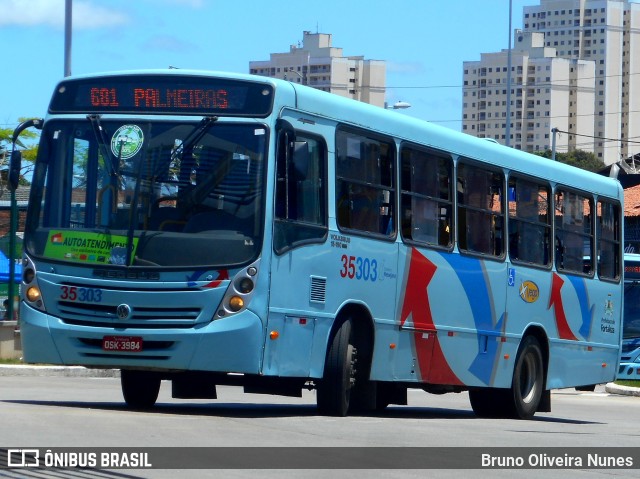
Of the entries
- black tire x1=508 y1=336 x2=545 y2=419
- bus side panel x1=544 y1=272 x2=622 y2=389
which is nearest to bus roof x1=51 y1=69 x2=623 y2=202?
bus side panel x1=544 y1=272 x2=622 y2=389

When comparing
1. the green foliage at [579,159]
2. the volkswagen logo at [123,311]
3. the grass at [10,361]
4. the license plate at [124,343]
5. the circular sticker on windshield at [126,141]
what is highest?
the green foliage at [579,159]

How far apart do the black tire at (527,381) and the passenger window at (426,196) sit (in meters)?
2.58

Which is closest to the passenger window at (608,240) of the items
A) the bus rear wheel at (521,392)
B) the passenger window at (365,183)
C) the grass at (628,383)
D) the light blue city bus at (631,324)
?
the bus rear wheel at (521,392)

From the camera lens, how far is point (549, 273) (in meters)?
17.9

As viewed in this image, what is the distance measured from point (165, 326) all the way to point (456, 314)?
177 inches

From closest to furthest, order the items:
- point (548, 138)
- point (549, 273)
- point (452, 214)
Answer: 1. point (452, 214)
2. point (549, 273)
3. point (548, 138)

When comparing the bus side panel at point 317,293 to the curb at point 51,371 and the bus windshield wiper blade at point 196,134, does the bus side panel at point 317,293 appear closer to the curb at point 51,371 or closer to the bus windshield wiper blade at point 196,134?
the bus windshield wiper blade at point 196,134

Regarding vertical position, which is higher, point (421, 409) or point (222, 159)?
point (222, 159)

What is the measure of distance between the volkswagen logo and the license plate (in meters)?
0.19

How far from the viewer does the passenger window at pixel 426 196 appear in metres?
14.6

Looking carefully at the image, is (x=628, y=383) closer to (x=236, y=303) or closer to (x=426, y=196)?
(x=426, y=196)

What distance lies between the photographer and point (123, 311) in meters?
12.4

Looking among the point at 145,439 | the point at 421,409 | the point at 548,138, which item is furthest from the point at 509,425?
the point at 548,138

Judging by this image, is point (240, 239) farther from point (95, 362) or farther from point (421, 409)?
point (421, 409)
